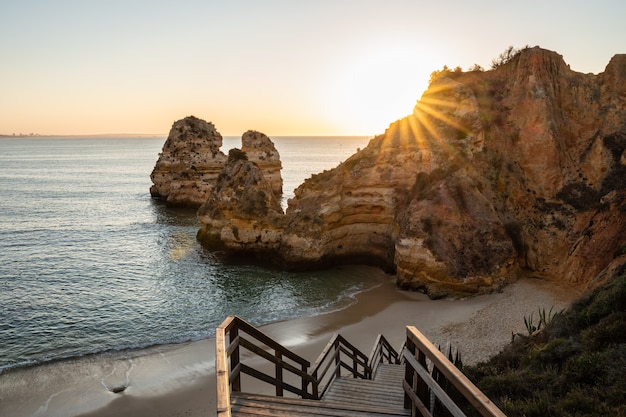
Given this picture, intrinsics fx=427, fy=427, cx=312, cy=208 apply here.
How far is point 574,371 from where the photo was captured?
777 cm

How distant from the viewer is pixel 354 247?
30219mm

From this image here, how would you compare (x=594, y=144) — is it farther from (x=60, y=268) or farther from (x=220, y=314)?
(x=60, y=268)

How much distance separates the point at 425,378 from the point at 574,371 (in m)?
5.06

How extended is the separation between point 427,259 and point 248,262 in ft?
43.5

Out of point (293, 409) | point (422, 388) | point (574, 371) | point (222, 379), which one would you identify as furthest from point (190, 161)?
point (422, 388)

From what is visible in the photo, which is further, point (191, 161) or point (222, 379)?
point (191, 161)

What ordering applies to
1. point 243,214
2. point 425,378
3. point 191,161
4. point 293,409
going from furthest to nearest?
point 191,161
point 243,214
point 293,409
point 425,378

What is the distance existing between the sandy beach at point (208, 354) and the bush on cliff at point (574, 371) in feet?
19.0

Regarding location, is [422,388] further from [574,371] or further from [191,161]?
[191,161]

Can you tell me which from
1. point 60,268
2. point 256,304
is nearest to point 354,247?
point 256,304

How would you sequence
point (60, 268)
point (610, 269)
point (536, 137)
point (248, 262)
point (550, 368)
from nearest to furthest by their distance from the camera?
point (550, 368), point (610, 269), point (536, 137), point (60, 268), point (248, 262)

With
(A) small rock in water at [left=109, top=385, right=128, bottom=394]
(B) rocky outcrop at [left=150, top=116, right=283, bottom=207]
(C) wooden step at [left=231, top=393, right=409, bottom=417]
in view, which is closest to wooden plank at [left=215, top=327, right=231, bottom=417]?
(C) wooden step at [left=231, top=393, right=409, bottom=417]

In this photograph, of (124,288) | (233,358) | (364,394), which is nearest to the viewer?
(233,358)

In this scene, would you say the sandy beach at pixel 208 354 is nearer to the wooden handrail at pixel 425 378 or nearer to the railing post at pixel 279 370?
the railing post at pixel 279 370
